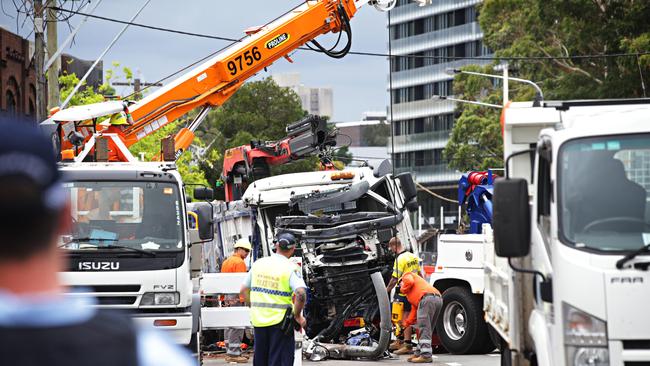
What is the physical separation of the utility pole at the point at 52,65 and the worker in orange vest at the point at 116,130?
6171mm

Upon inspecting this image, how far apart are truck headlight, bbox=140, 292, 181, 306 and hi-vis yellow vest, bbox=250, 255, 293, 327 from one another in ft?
6.35

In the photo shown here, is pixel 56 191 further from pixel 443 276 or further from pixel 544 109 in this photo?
pixel 443 276

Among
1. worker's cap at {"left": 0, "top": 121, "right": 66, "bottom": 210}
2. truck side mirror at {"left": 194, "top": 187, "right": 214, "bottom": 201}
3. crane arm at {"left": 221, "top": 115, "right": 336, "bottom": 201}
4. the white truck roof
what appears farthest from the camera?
crane arm at {"left": 221, "top": 115, "right": 336, "bottom": 201}

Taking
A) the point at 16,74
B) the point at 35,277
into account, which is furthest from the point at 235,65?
the point at 16,74

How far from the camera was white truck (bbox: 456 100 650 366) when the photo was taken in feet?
24.8

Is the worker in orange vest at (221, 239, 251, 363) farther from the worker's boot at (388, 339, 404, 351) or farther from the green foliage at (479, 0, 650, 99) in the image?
the green foliage at (479, 0, 650, 99)

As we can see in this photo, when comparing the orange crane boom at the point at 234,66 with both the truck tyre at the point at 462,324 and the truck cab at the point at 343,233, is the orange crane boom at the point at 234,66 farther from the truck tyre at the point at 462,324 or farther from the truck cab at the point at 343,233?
the truck tyre at the point at 462,324

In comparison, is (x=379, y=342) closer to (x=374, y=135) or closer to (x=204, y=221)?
(x=204, y=221)

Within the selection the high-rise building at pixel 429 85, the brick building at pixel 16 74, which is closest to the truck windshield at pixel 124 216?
the brick building at pixel 16 74

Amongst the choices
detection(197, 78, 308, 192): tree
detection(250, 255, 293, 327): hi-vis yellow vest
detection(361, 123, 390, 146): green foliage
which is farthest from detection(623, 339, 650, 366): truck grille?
detection(361, 123, 390, 146): green foliage

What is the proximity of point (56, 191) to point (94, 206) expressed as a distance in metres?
11.6

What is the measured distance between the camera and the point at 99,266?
13.5 metres

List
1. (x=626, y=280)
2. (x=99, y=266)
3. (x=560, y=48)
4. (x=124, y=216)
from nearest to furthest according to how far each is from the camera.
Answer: (x=626, y=280) → (x=99, y=266) → (x=124, y=216) → (x=560, y=48)

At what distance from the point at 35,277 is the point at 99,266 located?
11.3 meters
